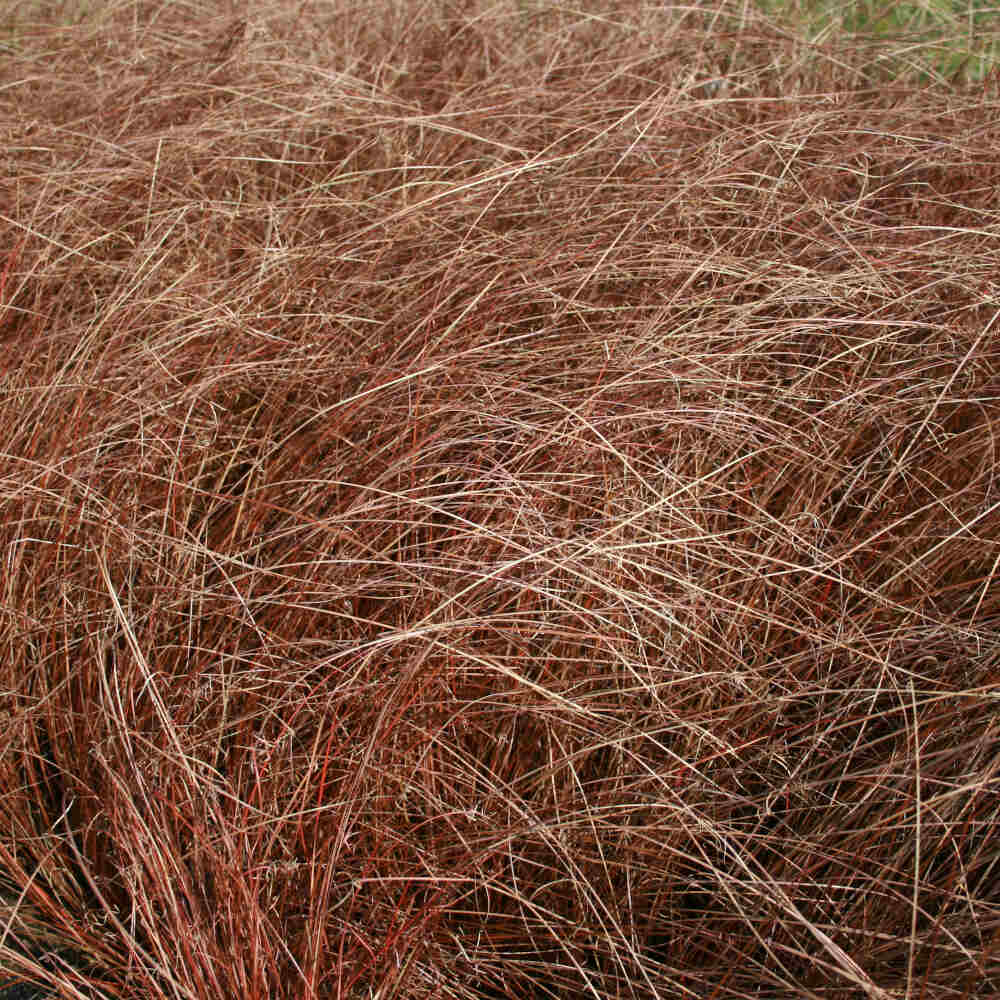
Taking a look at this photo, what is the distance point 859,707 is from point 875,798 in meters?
0.11

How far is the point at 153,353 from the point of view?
1.38 m

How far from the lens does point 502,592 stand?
1144mm

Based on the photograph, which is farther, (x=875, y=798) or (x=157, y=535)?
(x=157, y=535)

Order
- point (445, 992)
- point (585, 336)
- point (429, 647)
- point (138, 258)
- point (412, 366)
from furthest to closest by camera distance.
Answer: point (138, 258) → point (585, 336) → point (412, 366) → point (445, 992) → point (429, 647)

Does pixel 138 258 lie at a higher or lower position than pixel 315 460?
higher

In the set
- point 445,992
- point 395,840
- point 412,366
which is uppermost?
point 412,366

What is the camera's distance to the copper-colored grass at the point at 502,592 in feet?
3.42

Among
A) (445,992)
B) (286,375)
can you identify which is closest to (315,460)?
(286,375)

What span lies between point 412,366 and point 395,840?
552 millimetres

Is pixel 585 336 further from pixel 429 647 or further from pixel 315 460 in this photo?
pixel 429 647

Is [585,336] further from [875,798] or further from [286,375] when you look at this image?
[875,798]

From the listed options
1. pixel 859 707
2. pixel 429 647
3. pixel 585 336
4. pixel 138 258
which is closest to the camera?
pixel 429 647

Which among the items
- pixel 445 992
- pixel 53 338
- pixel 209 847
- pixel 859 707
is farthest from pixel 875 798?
pixel 53 338

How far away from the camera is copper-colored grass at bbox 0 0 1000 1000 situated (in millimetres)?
1041
